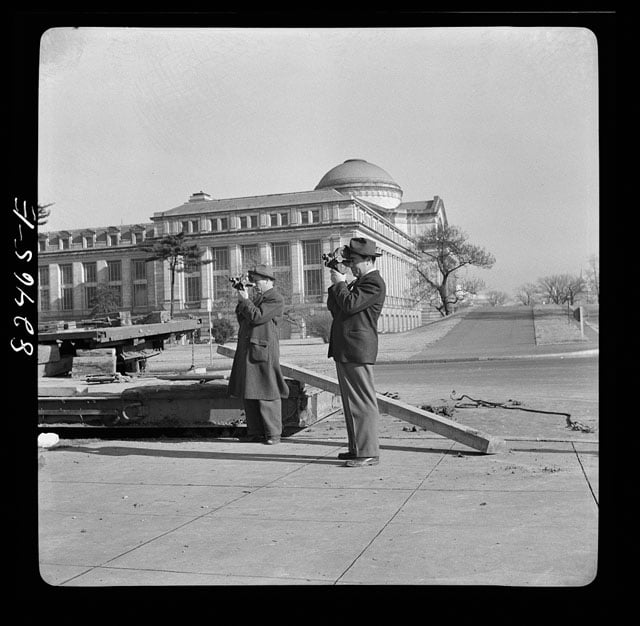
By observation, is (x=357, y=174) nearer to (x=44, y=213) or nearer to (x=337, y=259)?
(x=337, y=259)

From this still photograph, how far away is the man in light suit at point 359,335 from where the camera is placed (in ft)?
18.9

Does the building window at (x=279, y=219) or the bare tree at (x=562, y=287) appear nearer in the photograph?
the bare tree at (x=562, y=287)

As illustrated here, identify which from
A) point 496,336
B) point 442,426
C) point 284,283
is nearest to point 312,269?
point 284,283

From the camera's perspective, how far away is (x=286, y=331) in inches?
280

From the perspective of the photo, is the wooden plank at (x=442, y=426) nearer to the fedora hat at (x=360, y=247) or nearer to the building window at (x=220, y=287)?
the building window at (x=220, y=287)

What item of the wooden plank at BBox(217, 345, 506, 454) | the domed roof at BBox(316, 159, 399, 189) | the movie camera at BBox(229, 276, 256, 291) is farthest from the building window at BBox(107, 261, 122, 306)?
the wooden plank at BBox(217, 345, 506, 454)

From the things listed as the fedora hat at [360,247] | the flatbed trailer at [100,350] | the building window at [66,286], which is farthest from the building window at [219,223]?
the flatbed trailer at [100,350]

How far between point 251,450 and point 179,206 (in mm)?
2439

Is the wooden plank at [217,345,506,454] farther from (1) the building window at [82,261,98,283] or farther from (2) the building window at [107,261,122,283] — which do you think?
(1) the building window at [82,261,98,283]

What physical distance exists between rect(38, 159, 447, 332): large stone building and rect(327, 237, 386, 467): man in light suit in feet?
0.55

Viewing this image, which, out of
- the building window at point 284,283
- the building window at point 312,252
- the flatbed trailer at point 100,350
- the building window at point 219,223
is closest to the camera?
the building window at point 219,223
